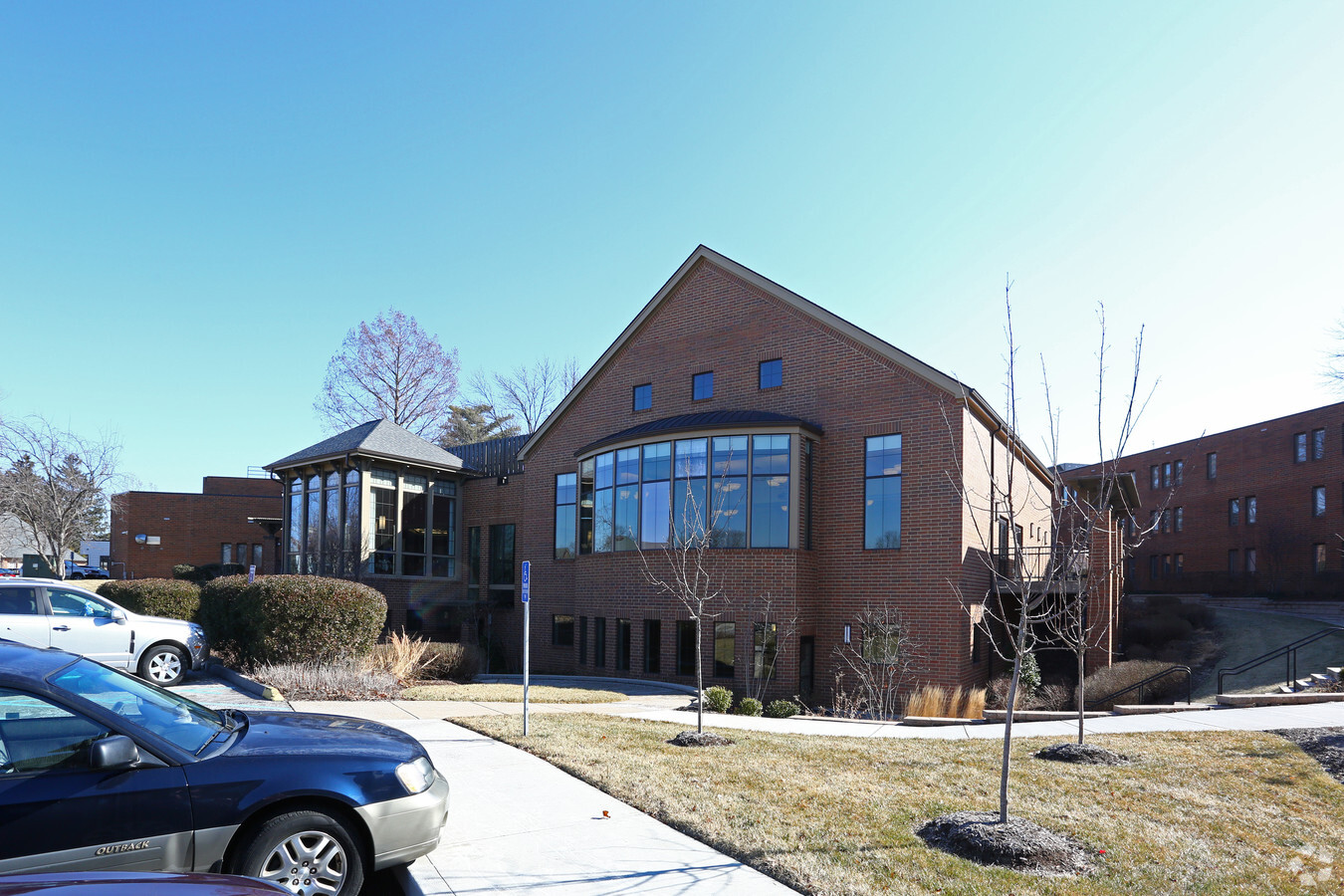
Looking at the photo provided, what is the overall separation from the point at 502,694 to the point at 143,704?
10282mm

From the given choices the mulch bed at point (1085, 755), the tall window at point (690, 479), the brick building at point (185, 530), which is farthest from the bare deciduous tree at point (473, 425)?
the mulch bed at point (1085, 755)

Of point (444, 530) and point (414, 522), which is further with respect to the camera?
point (444, 530)

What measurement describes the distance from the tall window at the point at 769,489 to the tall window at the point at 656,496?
2.21m

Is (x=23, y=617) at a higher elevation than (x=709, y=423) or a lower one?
lower

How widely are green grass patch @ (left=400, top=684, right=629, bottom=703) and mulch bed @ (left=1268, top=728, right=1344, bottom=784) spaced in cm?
995

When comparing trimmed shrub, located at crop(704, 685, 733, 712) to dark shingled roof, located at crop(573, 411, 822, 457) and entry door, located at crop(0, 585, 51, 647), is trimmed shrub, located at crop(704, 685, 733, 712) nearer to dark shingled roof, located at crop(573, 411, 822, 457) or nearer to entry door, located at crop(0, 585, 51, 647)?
dark shingled roof, located at crop(573, 411, 822, 457)

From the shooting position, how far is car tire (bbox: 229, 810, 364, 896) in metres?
4.34

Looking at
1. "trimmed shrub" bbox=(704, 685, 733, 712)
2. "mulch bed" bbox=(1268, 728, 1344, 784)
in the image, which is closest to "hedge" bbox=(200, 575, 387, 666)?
"trimmed shrub" bbox=(704, 685, 733, 712)

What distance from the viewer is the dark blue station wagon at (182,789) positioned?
12.9ft

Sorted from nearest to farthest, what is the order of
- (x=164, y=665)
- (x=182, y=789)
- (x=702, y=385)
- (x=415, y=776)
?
(x=182, y=789) < (x=415, y=776) < (x=164, y=665) < (x=702, y=385)

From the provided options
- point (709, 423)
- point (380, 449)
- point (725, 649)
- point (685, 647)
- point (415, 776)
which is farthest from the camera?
point (380, 449)

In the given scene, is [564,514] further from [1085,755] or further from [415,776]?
[415,776]

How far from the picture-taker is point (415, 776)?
493 cm

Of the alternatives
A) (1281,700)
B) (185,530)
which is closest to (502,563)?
(1281,700)
